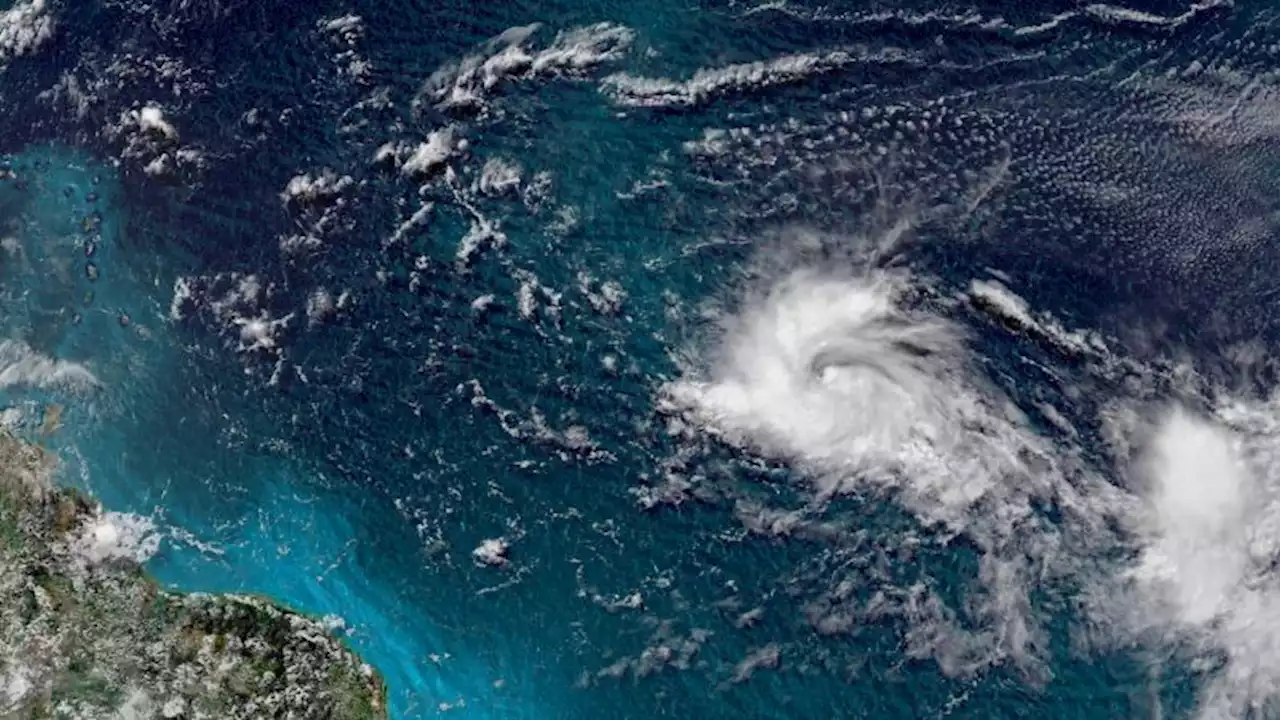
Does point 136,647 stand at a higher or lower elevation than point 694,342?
lower

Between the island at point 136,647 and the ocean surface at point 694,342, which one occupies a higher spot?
the ocean surface at point 694,342

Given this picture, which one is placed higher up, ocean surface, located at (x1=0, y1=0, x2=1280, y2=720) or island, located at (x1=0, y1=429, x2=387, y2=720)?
ocean surface, located at (x1=0, y1=0, x2=1280, y2=720)

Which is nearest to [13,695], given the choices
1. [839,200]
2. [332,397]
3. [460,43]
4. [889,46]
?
[332,397]

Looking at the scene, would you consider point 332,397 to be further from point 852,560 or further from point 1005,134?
point 1005,134

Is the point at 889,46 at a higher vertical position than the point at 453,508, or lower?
higher
